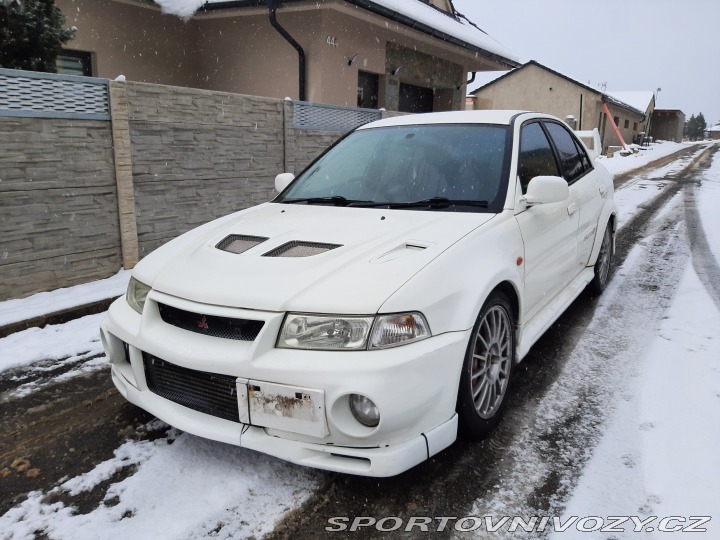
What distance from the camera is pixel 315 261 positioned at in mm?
2439

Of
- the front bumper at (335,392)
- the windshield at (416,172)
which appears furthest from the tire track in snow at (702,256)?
the front bumper at (335,392)

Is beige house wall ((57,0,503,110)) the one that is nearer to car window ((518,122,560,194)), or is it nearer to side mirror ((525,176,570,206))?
car window ((518,122,560,194))

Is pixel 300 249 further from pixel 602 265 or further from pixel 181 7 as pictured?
pixel 181 7

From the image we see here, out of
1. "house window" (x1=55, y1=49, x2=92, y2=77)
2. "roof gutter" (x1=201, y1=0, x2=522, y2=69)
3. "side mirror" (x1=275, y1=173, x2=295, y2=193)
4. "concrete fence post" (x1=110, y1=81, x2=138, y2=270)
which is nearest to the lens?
"side mirror" (x1=275, y1=173, x2=295, y2=193)

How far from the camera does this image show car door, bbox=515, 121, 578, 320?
10.3ft

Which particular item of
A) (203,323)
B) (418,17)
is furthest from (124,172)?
(418,17)

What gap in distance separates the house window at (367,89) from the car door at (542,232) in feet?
29.7

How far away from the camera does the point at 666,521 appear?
2.12 metres

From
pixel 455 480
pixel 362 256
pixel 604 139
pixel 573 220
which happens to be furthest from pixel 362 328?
pixel 604 139

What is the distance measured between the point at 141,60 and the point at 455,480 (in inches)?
410

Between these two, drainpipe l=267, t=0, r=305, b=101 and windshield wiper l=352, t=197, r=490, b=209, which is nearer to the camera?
windshield wiper l=352, t=197, r=490, b=209

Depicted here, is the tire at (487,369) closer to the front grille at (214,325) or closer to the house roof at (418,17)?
the front grille at (214,325)

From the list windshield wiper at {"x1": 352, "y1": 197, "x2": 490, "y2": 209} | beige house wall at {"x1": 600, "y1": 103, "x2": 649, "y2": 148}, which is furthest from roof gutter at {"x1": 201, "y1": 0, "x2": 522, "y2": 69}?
beige house wall at {"x1": 600, "y1": 103, "x2": 649, "y2": 148}

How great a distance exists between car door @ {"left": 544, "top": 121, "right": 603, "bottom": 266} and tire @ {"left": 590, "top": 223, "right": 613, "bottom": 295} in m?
0.37
